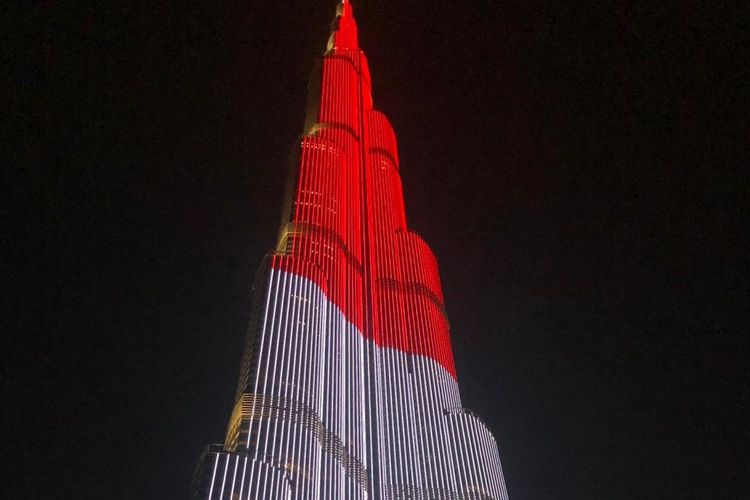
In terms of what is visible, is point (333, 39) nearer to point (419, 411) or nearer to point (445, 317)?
point (445, 317)

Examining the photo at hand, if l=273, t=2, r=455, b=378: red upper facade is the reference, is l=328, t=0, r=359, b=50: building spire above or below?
above

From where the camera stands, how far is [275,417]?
229 ft

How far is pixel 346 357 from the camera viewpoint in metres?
90.1

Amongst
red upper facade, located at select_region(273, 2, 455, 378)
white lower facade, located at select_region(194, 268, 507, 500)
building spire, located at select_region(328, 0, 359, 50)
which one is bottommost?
white lower facade, located at select_region(194, 268, 507, 500)

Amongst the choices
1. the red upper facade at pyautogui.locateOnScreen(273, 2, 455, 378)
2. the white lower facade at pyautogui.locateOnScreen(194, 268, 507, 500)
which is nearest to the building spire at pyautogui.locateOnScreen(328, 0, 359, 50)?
the red upper facade at pyautogui.locateOnScreen(273, 2, 455, 378)

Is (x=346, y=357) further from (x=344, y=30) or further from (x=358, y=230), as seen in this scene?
(x=344, y=30)

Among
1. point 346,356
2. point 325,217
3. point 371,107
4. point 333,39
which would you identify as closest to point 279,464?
point 346,356

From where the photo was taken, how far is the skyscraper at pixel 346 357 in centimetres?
6938

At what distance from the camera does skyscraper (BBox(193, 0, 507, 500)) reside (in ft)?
228

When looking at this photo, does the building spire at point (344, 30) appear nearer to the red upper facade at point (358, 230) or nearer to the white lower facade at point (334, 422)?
the red upper facade at point (358, 230)

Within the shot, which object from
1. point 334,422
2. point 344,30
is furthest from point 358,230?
point 344,30

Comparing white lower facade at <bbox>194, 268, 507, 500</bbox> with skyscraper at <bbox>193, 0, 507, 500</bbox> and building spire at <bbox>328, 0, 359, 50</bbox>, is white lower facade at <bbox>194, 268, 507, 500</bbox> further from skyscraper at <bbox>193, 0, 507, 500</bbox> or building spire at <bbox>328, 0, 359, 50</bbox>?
building spire at <bbox>328, 0, 359, 50</bbox>

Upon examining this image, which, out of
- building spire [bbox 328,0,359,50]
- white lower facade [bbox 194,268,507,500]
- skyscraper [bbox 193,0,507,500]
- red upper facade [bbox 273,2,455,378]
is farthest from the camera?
building spire [bbox 328,0,359,50]

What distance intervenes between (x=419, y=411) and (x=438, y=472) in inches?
377
